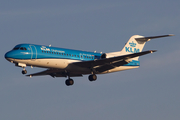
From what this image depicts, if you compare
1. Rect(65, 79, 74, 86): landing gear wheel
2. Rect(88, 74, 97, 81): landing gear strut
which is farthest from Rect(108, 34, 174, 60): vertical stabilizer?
Rect(65, 79, 74, 86): landing gear wheel

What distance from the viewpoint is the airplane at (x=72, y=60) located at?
135ft

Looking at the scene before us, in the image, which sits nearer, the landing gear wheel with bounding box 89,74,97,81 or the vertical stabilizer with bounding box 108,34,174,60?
the landing gear wheel with bounding box 89,74,97,81

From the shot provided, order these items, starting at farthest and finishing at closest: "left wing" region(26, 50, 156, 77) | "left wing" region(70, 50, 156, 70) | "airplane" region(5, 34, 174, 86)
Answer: "left wing" region(26, 50, 156, 77) < "left wing" region(70, 50, 156, 70) < "airplane" region(5, 34, 174, 86)

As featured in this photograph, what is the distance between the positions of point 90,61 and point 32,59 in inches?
263

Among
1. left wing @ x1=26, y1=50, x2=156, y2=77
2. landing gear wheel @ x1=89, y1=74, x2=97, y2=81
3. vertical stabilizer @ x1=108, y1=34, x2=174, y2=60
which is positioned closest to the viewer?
left wing @ x1=26, y1=50, x2=156, y2=77

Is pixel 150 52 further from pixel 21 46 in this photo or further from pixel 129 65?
pixel 21 46

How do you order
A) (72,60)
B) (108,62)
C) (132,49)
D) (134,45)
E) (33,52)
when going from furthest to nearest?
1. (134,45)
2. (132,49)
3. (108,62)
4. (72,60)
5. (33,52)

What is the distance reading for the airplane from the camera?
135 feet

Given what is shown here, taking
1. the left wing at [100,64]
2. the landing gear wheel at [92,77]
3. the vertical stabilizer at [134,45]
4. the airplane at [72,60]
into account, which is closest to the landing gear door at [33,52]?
the airplane at [72,60]

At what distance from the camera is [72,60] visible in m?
43.9

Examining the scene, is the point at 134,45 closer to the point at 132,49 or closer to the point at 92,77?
the point at 132,49

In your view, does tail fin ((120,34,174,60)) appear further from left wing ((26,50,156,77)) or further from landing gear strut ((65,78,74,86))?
landing gear strut ((65,78,74,86))

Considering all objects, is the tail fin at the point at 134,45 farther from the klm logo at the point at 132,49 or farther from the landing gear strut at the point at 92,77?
the landing gear strut at the point at 92,77

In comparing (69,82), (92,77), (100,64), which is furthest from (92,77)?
(69,82)
